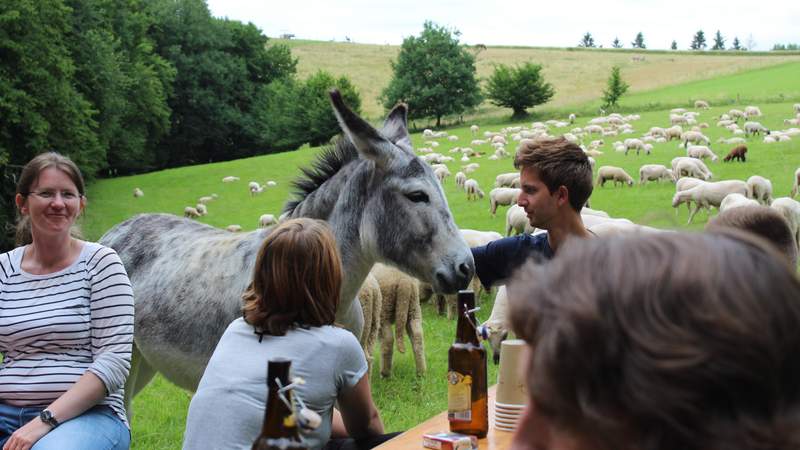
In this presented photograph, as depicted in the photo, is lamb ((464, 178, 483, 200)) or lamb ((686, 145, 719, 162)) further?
lamb ((686, 145, 719, 162))

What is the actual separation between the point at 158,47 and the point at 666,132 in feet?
117

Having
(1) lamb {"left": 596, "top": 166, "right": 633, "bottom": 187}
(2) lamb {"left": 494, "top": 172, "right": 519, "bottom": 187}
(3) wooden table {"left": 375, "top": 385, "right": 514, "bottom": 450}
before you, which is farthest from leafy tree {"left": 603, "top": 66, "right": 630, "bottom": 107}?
(3) wooden table {"left": 375, "top": 385, "right": 514, "bottom": 450}

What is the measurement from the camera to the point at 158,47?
5888 centimetres

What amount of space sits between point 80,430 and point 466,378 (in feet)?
7.27

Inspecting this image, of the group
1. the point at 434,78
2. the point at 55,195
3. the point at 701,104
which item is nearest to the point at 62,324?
the point at 55,195

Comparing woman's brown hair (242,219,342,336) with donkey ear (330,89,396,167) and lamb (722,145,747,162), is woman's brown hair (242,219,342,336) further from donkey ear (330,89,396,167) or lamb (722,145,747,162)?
lamb (722,145,747,162)

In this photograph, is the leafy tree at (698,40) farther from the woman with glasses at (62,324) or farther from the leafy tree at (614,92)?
the woman with glasses at (62,324)

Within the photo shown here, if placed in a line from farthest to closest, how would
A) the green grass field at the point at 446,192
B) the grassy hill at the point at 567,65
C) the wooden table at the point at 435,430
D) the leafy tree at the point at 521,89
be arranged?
the grassy hill at the point at 567,65 < the leafy tree at the point at 521,89 < the green grass field at the point at 446,192 < the wooden table at the point at 435,430

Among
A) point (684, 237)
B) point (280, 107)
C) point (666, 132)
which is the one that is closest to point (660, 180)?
point (666, 132)

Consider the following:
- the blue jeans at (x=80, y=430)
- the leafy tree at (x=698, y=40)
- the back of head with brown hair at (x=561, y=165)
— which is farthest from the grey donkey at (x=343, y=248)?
the leafy tree at (x=698, y=40)

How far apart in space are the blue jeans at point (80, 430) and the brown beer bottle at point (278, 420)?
9.20 feet

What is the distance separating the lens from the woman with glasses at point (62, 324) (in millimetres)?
4645

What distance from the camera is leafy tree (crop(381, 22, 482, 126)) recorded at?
200ft

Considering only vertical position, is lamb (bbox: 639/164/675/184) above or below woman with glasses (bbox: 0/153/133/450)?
below
